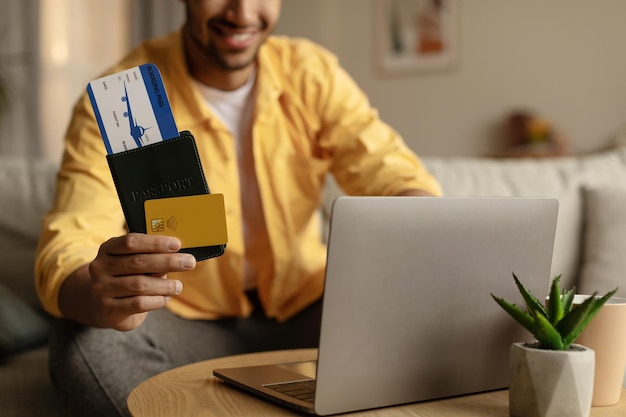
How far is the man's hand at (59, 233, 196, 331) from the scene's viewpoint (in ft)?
2.95

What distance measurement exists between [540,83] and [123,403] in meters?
3.47

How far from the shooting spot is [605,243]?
6.19ft

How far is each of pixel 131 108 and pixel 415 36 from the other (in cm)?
386

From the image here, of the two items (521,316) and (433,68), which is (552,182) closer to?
(521,316)

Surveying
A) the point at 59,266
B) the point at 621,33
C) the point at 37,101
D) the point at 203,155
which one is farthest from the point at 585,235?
the point at 37,101

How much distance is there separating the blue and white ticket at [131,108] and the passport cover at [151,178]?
0.6 inches

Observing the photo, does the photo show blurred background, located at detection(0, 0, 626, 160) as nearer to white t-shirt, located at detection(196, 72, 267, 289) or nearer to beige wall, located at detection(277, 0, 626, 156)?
beige wall, located at detection(277, 0, 626, 156)

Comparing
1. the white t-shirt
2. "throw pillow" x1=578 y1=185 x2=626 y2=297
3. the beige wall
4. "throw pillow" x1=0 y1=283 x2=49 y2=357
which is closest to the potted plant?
the white t-shirt

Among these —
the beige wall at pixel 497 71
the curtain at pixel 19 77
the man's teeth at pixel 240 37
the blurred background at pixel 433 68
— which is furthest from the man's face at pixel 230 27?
the beige wall at pixel 497 71

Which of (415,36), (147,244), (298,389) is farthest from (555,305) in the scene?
(415,36)

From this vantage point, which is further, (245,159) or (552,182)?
(552,182)

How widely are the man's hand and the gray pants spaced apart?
0.25 meters

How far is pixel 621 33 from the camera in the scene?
13.0 ft

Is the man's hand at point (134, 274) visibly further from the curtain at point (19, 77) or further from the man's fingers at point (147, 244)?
the curtain at point (19, 77)
